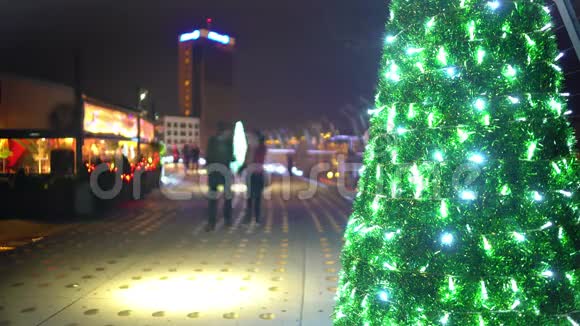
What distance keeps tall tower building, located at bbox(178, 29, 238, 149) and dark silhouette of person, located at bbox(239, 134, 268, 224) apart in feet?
421

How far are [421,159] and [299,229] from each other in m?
7.57

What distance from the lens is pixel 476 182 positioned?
288 cm

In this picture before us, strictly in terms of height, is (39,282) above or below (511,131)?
below

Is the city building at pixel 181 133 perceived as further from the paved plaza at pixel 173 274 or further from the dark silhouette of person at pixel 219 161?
the paved plaza at pixel 173 274

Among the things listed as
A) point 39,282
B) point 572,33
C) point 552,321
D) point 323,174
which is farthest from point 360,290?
point 323,174

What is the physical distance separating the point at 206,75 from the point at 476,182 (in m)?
150

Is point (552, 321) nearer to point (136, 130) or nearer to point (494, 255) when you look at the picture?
point (494, 255)

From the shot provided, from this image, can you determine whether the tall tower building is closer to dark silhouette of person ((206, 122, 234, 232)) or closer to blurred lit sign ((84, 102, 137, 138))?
blurred lit sign ((84, 102, 137, 138))

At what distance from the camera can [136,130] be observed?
84.9ft

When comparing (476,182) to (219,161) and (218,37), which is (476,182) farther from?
(218,37)

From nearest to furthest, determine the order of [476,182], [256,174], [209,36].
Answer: [476,182]
[256,174]
[209,36]

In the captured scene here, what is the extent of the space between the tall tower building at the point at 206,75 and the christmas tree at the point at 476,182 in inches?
5394

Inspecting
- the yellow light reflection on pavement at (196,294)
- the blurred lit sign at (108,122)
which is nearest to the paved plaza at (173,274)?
the yellow light reflection on pavement at (196,294)

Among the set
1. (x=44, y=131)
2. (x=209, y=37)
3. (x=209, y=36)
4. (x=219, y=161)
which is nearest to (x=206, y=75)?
(x=209, y=37)
